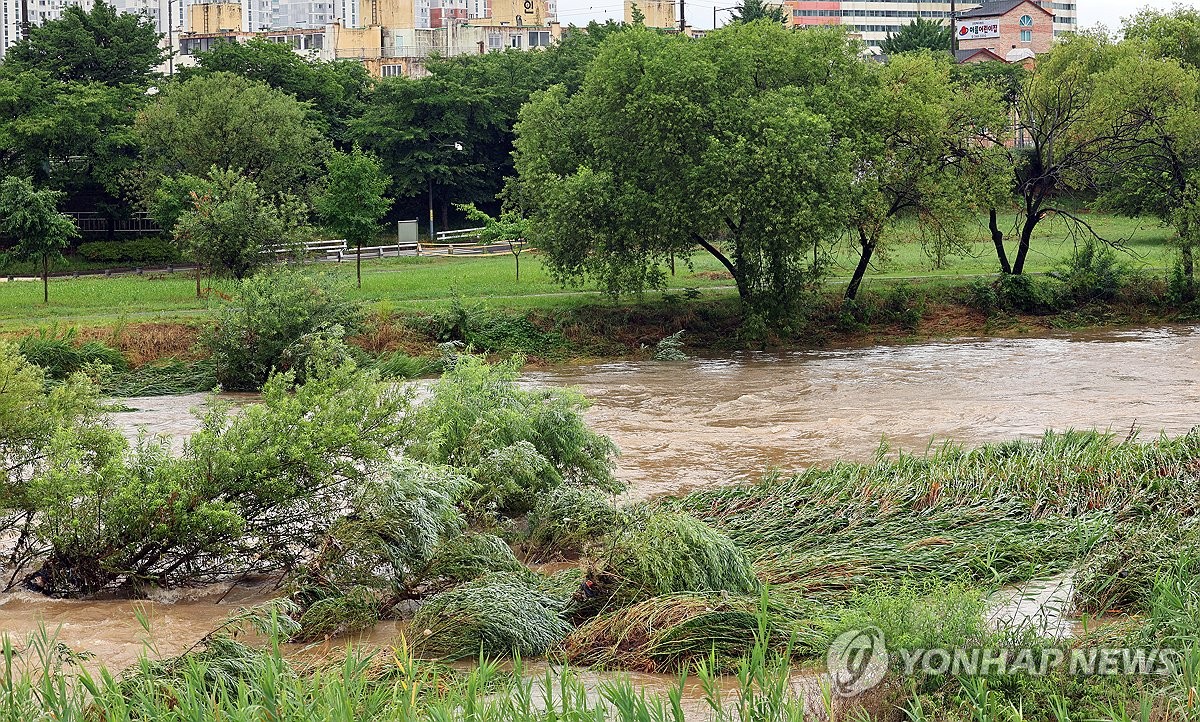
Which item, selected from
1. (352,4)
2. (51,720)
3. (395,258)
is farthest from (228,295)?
(352,4)

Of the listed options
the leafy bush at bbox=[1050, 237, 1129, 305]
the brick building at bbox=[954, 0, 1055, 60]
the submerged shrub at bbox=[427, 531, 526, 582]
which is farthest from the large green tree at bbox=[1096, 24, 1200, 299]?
the brick building at bbox=[954, 0, 1055, 60]

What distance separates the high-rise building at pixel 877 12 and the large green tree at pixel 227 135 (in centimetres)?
14204

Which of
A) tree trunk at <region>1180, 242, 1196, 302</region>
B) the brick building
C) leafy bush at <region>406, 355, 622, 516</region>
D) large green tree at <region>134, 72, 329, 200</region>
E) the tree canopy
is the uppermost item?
the brick building

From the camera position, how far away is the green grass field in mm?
31203

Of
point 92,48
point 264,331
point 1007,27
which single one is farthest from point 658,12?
point 264,331

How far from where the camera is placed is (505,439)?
14.5m

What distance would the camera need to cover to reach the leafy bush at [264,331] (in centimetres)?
2602

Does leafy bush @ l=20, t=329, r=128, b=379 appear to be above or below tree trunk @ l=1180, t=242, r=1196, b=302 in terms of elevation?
below

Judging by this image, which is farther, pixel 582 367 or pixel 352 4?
pixel 352 4

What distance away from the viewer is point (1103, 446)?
49.2ft

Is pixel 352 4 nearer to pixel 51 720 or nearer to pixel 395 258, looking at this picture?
pixel 395 258

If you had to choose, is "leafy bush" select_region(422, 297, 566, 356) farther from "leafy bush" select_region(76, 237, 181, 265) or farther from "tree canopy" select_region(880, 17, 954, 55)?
"tree canopy" select_region(880, 17, 954, 55)

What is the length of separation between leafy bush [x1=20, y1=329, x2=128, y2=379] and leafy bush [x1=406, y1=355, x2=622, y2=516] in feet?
43.3

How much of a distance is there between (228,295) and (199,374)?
6.46 m
